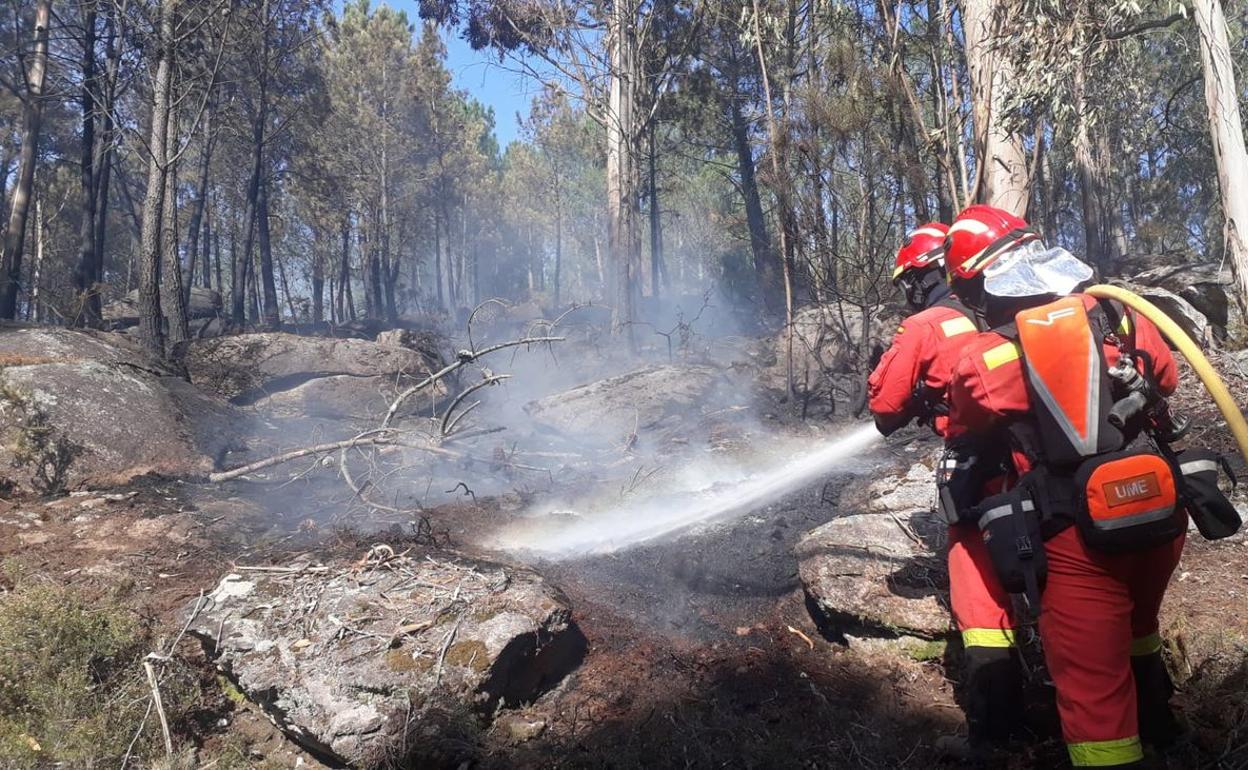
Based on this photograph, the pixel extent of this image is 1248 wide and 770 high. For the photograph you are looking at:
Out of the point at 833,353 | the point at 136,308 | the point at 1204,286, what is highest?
the point at 136,308

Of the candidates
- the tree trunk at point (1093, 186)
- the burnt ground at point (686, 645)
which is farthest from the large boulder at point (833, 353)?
the burnt ground at point (686, 645)

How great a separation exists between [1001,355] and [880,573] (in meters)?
1.82

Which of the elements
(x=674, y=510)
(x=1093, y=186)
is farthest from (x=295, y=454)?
(x=1093, y=186)

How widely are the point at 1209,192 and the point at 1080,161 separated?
11.4 m

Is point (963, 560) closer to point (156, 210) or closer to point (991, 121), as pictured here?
point (991, 121)

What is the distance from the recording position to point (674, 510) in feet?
21.6

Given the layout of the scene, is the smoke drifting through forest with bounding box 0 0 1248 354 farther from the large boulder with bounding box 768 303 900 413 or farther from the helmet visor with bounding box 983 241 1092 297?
the helmet visor with bounding box 983 241 1092 297

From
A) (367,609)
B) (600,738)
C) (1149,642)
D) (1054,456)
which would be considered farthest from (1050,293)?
(367,609)

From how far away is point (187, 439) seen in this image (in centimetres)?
738

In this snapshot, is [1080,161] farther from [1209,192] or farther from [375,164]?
[375,164]

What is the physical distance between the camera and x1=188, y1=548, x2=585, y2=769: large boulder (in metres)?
3.26

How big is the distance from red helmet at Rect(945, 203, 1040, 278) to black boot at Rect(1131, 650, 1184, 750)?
1429mm

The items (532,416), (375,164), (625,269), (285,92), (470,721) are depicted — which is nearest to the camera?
(470,721)

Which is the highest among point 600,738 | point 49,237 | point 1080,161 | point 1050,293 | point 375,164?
point 375,164
